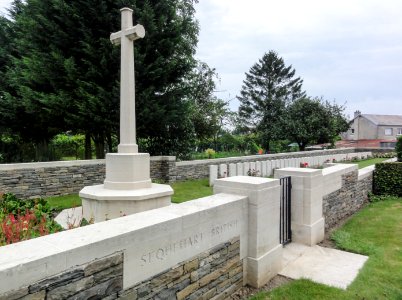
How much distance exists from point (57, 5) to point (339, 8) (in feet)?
29.5

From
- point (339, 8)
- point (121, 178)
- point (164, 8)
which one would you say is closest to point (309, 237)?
point (121, 178)

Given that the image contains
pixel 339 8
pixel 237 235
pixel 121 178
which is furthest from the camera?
pixel 339 8

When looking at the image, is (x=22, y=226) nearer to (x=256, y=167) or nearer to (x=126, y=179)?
(x=126, y=179)

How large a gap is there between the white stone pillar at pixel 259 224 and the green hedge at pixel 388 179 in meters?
7.01

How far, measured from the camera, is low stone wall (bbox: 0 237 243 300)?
6.07ft

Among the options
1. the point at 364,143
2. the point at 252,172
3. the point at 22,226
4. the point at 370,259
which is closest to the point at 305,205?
the point at 370,259

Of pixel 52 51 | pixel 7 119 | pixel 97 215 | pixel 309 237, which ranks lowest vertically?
pixel 309 237

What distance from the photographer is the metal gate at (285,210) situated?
523 cm

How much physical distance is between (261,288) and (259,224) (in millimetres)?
822

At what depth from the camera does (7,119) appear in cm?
1260

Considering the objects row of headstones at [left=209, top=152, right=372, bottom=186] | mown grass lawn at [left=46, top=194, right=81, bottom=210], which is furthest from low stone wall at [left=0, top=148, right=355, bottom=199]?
row of headstones at [left=209, top=152, right=372, bottom=186]

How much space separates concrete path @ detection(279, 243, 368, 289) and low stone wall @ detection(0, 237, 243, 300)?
1118 mm

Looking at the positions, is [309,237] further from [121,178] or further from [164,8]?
[164,8]

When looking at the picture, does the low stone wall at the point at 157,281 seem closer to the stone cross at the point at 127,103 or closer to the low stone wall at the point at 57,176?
the stone cross at the point at 127,103
